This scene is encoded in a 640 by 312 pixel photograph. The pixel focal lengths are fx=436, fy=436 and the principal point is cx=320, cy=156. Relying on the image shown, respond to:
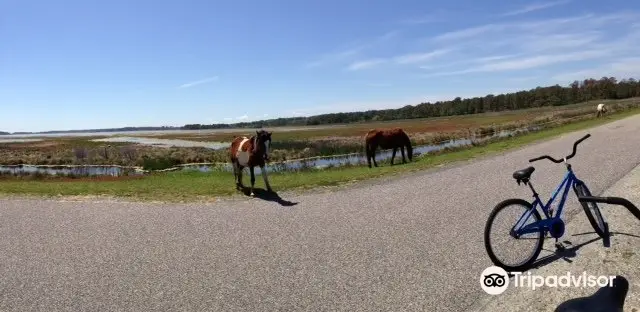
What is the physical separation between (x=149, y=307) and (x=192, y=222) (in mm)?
4455

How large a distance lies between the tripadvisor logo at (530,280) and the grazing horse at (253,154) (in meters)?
8.77

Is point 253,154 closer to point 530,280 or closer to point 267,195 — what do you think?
point 267,195

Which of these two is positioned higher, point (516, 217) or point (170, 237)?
point (516, 217)

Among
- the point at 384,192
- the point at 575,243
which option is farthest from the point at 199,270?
the point at 384,192

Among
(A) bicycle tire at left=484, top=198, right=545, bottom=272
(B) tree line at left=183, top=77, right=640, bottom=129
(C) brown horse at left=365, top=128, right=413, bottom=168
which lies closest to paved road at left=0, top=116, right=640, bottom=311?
(A) bicycle tire at left=484, top=198, right=545, bottom=272

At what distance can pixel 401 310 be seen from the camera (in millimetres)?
5117

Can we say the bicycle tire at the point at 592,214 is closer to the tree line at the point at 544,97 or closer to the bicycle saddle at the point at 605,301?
the bicycle saddle at the point at 605,301

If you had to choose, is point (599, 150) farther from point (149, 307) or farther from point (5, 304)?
point (5, 304)

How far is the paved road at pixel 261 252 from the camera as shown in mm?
5711

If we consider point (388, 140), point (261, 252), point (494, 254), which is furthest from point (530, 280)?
point (388, 140)

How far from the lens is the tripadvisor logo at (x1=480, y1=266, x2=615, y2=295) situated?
524 cm

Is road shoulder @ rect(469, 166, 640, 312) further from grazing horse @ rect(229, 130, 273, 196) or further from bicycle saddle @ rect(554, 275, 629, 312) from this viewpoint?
grazing horse @ rect(229, 130, 273, 196)

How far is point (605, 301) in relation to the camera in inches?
138

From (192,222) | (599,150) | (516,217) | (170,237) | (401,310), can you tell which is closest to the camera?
(401,310)
